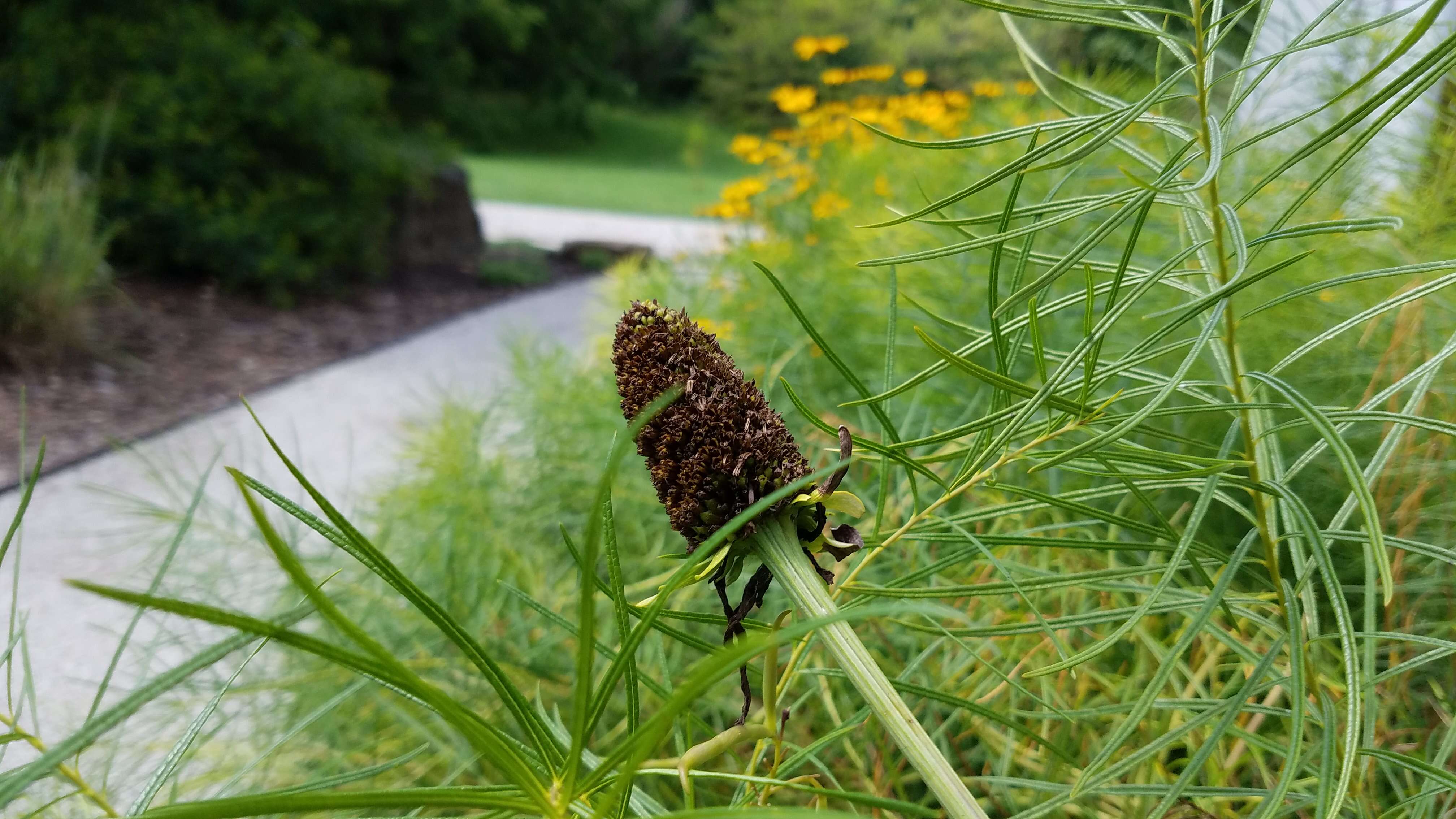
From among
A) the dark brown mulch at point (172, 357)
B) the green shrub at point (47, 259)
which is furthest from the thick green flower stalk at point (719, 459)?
the green shrub at point (47, 259)

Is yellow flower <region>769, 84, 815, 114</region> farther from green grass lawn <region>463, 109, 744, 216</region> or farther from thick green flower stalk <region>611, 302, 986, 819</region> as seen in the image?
thick green flower stalk <region>611, 302, 986, 819</region>

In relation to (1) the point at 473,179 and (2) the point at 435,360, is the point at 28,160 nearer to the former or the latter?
(2) the point at 435,360

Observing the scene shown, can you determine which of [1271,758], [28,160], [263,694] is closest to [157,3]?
[28,160]

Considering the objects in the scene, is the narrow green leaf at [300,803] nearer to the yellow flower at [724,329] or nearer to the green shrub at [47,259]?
the yellow flower at [724,329]

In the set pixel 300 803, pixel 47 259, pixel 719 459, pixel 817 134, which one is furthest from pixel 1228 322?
pixel 47 259

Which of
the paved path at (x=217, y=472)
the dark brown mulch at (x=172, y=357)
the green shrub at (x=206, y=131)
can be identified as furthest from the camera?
the green shrub at (x=206, y=131)

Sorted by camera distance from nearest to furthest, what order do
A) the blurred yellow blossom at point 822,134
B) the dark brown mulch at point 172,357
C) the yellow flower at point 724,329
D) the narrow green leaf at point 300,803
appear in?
1. the narrow green leaf at point 300,803
2. the yellow flower at point 724,329
3. the blurred yellow blossom at point 822,134
4. the dark brown mulch at point 172,357

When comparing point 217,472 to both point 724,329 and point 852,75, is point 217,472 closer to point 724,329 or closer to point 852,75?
point 724,329

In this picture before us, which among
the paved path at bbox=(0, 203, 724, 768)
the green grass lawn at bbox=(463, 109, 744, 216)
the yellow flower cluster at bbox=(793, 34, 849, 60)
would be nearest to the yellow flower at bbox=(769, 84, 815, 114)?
the yellow flower cluster at bbox=(793, 34, 849, 60)
